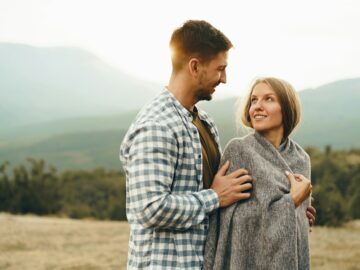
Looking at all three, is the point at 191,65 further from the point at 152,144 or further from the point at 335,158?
the point at 335,158

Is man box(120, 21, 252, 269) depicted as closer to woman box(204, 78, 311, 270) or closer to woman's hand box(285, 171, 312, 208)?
woman box(204, 78, 311, 270)

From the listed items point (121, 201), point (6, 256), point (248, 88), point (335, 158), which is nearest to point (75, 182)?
point (121, 201)

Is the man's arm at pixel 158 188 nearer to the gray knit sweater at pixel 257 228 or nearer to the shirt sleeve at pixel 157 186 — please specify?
the shirt sleeve at pixel 157 186

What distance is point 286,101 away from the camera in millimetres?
3203

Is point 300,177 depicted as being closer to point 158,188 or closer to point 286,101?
point 286,101

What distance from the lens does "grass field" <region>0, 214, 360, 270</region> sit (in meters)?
13.1

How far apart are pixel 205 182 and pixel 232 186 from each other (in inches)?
6.3

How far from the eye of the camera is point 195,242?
2.93m

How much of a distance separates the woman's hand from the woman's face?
255mm

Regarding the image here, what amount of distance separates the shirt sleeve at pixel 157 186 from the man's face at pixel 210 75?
0.37m

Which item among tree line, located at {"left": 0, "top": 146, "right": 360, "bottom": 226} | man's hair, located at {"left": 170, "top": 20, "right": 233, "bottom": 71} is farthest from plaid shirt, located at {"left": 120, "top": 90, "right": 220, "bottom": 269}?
tree line, located at {"left": 0, "top": 146, "right": 360, "bottom": 226}

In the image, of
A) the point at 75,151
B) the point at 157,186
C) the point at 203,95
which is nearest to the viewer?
the point at 157,186

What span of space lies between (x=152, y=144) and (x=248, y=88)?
75 centimetres

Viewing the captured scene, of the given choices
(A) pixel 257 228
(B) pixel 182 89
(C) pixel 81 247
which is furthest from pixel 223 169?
(C) pixel 81 247
